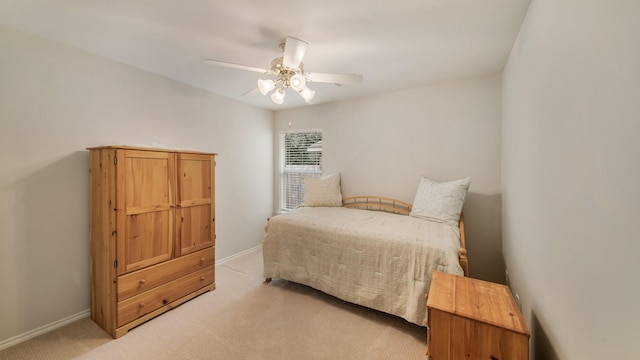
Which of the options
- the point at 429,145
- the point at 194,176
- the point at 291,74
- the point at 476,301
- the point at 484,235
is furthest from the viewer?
the point at 429,145

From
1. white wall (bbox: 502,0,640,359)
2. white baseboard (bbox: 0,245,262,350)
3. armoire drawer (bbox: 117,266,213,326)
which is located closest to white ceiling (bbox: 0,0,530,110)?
white wall (bbox: 502,0,640,359)

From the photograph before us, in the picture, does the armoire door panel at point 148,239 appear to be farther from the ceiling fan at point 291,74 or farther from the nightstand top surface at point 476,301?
the nightstand top surface at point 476,301

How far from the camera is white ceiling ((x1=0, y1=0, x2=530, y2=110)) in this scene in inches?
59.7

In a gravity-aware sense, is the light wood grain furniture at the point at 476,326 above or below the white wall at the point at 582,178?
below

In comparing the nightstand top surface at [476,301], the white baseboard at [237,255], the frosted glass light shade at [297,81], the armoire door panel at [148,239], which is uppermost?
the frosted glass light shade at [297,81]

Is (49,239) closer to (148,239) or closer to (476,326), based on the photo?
(148,239)

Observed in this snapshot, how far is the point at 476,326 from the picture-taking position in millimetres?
1228

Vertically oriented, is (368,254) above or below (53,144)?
below

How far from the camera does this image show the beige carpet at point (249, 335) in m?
1.73

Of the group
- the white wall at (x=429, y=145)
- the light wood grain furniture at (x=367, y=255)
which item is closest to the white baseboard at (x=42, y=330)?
the light wood grain furniture at (x=367, y=255)

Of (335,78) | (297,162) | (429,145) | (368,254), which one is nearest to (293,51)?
(335,78)

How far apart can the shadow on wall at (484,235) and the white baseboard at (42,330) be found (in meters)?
4.04

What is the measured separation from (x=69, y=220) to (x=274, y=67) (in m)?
2.28

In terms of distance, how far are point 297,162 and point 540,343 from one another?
11.9 feet
